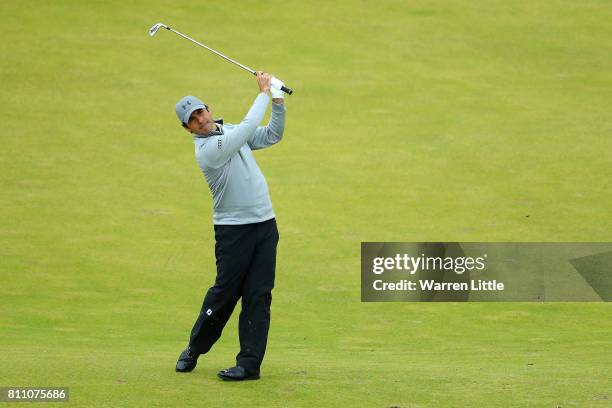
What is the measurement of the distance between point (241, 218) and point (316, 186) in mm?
6126

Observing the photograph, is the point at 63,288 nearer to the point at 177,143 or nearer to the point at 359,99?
the point at 177,143

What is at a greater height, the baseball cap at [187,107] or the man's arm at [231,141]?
the baseball cap at [187,107]

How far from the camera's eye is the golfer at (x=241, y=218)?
515cm

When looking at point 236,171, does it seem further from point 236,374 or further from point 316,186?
point 316,186

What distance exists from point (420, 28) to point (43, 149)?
6239 millimetres

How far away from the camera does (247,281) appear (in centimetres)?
533

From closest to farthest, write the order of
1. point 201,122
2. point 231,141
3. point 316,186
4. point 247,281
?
1. point 231,141
2. point 201,122
3. point 247,281
4. point 316,186

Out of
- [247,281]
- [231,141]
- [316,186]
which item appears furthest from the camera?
[316,186]

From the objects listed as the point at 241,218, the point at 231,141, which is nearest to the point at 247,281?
the point at 241,218

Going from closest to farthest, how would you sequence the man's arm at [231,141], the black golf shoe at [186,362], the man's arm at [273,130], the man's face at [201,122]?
the man's arm at [231,141], the man's face at [201,122], the man's arm at [273,130], the black golf shoe at [186,362]

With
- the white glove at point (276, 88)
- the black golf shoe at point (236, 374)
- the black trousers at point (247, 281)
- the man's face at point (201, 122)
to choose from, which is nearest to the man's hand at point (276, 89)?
the white glove at point (276, 88)

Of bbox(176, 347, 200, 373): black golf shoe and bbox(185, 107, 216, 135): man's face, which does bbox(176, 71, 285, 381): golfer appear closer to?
bbox(185, 107, 216, 135): man's face

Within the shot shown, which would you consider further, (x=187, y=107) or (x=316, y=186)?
(x=316, y=186)

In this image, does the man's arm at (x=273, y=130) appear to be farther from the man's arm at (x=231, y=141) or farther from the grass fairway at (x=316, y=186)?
the grass fairway at (x=316, y=186)
